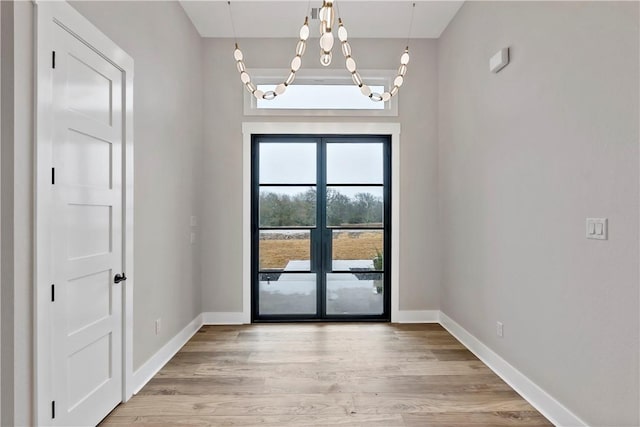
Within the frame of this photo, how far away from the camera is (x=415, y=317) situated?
14.1ft

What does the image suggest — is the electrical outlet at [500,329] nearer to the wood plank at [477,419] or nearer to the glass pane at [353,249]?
the wood plank at [477,419]

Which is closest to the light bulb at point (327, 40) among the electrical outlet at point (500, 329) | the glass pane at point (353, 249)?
the electrical outlet at point (500, 329)

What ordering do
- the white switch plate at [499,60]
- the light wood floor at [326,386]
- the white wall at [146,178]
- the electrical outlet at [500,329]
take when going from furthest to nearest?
the electrical outlet at [500,329]
the white switch plate at [499,60]
the light wood floor at [326,386]
the white wall at [146,178]

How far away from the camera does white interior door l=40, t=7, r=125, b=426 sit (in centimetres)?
183

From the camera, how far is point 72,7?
191cm

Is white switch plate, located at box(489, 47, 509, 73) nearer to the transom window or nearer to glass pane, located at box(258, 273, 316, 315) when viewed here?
the transom window

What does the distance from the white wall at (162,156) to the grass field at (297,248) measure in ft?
2.61

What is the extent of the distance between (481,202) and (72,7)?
3.10 meters

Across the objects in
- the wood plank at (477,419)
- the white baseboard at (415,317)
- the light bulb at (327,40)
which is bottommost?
the wood plank at (477,419)

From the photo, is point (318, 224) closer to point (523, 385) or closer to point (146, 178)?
point (146, 178)

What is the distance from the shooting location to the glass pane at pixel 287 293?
4.36 m

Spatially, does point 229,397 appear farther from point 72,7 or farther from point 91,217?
point 72,7

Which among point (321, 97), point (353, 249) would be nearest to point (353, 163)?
point (321, 97)

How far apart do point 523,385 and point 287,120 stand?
3296mm
